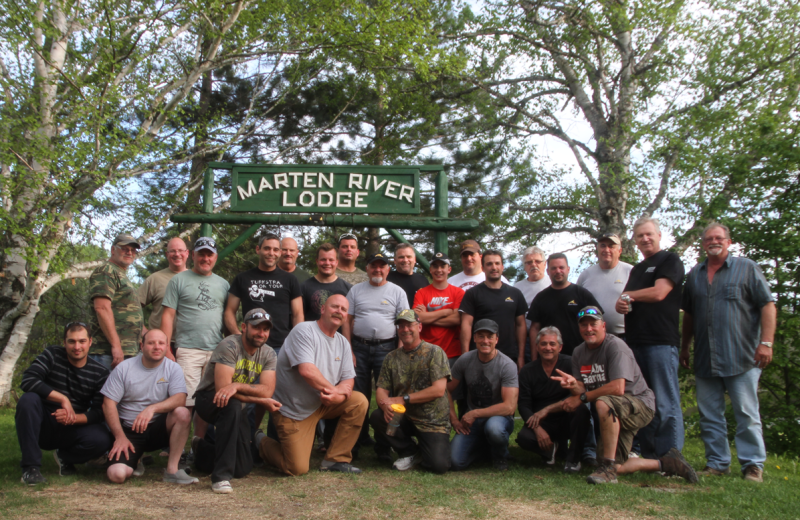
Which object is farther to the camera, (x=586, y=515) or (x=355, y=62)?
(x=355, y=62)

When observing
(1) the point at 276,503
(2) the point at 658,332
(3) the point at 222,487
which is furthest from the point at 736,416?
(3) the point at 222,487

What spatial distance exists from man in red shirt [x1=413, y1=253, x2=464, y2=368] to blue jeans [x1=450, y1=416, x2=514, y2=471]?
648mm

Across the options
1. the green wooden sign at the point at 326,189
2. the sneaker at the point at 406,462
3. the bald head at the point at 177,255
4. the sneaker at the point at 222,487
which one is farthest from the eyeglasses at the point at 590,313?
the bald head at the point at 177,255

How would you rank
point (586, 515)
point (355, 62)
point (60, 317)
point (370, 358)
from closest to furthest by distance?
point (586, 515), point (370, 358), point (60, 317), point (355, 62)

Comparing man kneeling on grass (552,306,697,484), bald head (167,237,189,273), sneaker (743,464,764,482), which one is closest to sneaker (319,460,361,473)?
man kneeling on grass (552,306,697,484)

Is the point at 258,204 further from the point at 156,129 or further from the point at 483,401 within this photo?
the point at 156,129

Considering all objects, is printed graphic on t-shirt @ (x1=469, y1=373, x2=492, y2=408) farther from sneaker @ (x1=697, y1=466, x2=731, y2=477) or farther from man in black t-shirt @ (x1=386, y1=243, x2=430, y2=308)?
sneaker @ (x1=697, y1=466, x2=731, y2=477)

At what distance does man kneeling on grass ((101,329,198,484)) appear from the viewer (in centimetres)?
426

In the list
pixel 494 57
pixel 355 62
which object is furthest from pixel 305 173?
pixel 494 57

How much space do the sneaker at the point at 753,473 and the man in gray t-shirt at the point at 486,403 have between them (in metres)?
1.68

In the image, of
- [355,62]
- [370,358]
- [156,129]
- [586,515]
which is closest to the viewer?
[586,515]

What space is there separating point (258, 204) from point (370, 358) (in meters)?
2.53

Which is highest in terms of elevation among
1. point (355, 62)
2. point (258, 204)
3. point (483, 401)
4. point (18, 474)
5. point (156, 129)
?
point (355, 62)

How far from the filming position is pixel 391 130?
1552 cm
